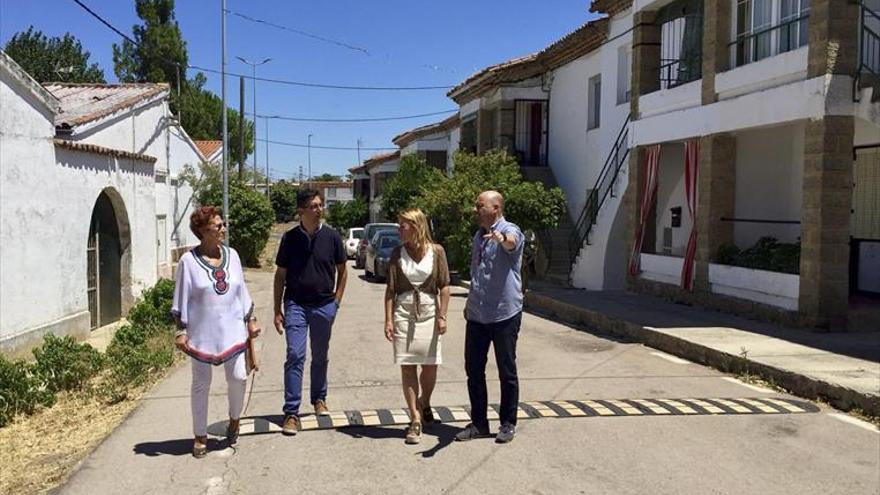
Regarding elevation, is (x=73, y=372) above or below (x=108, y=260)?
below

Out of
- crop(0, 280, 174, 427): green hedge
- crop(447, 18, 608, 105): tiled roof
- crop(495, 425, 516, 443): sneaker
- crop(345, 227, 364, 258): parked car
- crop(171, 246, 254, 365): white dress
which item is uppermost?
crop(447, 18, 608, 105): tiled roof

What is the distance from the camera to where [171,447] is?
5.88 metres

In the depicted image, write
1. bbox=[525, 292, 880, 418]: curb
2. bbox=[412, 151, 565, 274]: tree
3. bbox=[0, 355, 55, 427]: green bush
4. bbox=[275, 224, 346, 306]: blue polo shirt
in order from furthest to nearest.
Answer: bbox=[412, 151, 565, 274]: tree, bbox=[0, 355, 55, 427]: green bush, bbox=[525, 292, 880, 418]: curb, bbox=[275, 224, 346, 306]: blue polo shirt

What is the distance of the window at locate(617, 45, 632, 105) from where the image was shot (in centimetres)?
1844

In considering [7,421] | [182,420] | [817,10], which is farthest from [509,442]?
[817,10]

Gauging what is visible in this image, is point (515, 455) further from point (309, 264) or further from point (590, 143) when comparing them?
point (590, 143)

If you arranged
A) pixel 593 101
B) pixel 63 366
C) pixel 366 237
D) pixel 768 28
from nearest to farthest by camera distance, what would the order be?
pixel 63 366
pixel 768 28
pixel 593 101
pixel 366 237

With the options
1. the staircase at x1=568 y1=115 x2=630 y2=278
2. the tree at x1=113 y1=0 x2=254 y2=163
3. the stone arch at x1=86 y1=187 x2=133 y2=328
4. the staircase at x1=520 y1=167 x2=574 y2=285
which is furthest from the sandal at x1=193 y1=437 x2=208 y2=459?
the tree at x1=113 y1=0 x2=254 y2=163

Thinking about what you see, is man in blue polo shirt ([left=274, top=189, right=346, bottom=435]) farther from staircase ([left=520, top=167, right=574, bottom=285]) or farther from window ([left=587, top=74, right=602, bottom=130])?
window ([left=587, top=74, right=602, bottom=130])

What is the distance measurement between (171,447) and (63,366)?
11.0 feet

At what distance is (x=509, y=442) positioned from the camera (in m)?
5.90

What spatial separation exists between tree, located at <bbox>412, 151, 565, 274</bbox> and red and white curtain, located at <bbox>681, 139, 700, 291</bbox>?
4.74 metres

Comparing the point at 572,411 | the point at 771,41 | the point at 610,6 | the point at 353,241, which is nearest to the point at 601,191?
the point at 610,6

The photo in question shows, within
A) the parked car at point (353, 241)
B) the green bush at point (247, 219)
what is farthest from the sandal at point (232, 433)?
the parked car at point (353, 241)
